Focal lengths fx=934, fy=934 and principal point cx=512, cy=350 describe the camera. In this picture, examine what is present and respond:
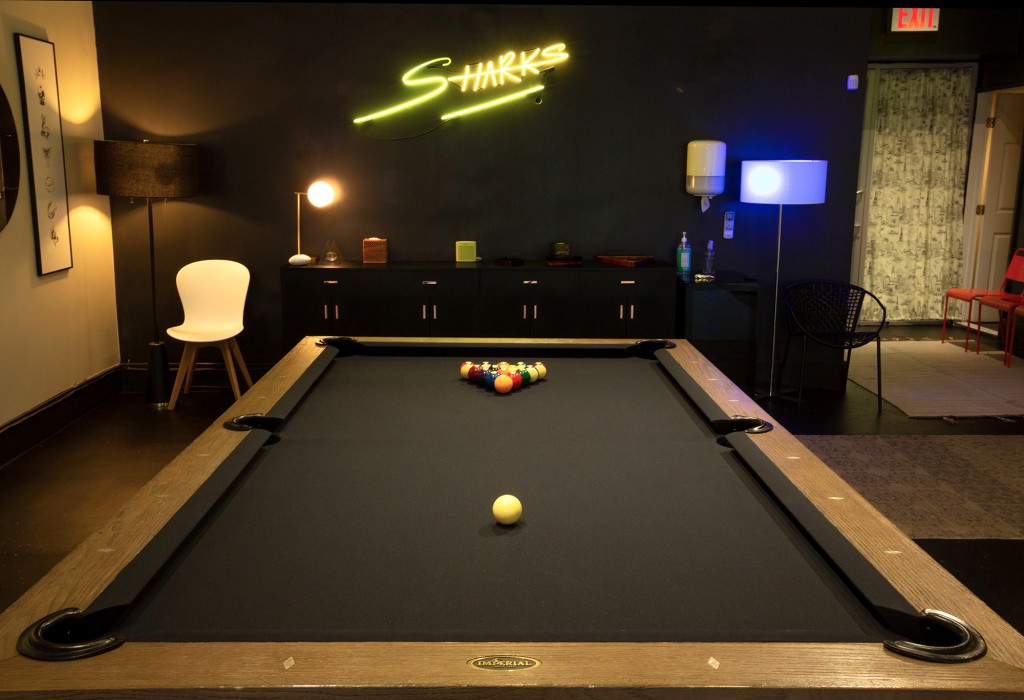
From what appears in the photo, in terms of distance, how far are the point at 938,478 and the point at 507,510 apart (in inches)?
136

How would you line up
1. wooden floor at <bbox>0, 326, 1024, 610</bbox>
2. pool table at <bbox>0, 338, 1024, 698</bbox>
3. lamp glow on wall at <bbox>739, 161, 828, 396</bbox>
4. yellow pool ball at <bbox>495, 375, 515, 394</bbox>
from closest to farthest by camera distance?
pool table at <bbox>0, 338, 1024, 698</bbox>, yellow pool ball at <bbox>495, 375, 515, 394</bbox>, wooden floor at <bbox>0, 326, 1024, 610</bbox>, lamp glow on wall at <bbox>739, 161, 828, 396</bbox>

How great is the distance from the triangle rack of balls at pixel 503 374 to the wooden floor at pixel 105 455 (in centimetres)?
182

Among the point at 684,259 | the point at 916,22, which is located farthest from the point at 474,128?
the point at 916,22

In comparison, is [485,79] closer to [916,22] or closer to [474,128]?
[474,128]

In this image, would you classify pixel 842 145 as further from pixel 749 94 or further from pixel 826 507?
pixel 826 507

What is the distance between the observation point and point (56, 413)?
5566 millimetres

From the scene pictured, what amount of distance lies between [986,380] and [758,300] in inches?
75.4

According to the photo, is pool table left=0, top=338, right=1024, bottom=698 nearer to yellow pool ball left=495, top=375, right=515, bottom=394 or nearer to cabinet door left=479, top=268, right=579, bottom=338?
yellow pool ball left=495, top=375, right=515, bottom=394

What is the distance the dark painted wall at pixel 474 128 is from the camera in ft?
20.7

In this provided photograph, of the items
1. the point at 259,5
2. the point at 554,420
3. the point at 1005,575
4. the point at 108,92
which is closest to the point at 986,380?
the point at 1005,575

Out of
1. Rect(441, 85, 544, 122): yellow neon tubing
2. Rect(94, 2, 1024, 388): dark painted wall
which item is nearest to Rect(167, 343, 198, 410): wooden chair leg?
Rect(94, 2, 1024, 388): dark painted wall

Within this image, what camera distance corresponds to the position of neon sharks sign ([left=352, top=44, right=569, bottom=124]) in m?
6.32

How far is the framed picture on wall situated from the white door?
299 inches

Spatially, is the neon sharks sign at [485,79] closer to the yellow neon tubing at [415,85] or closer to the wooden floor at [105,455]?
the yellow neon tubing at [415,85]
